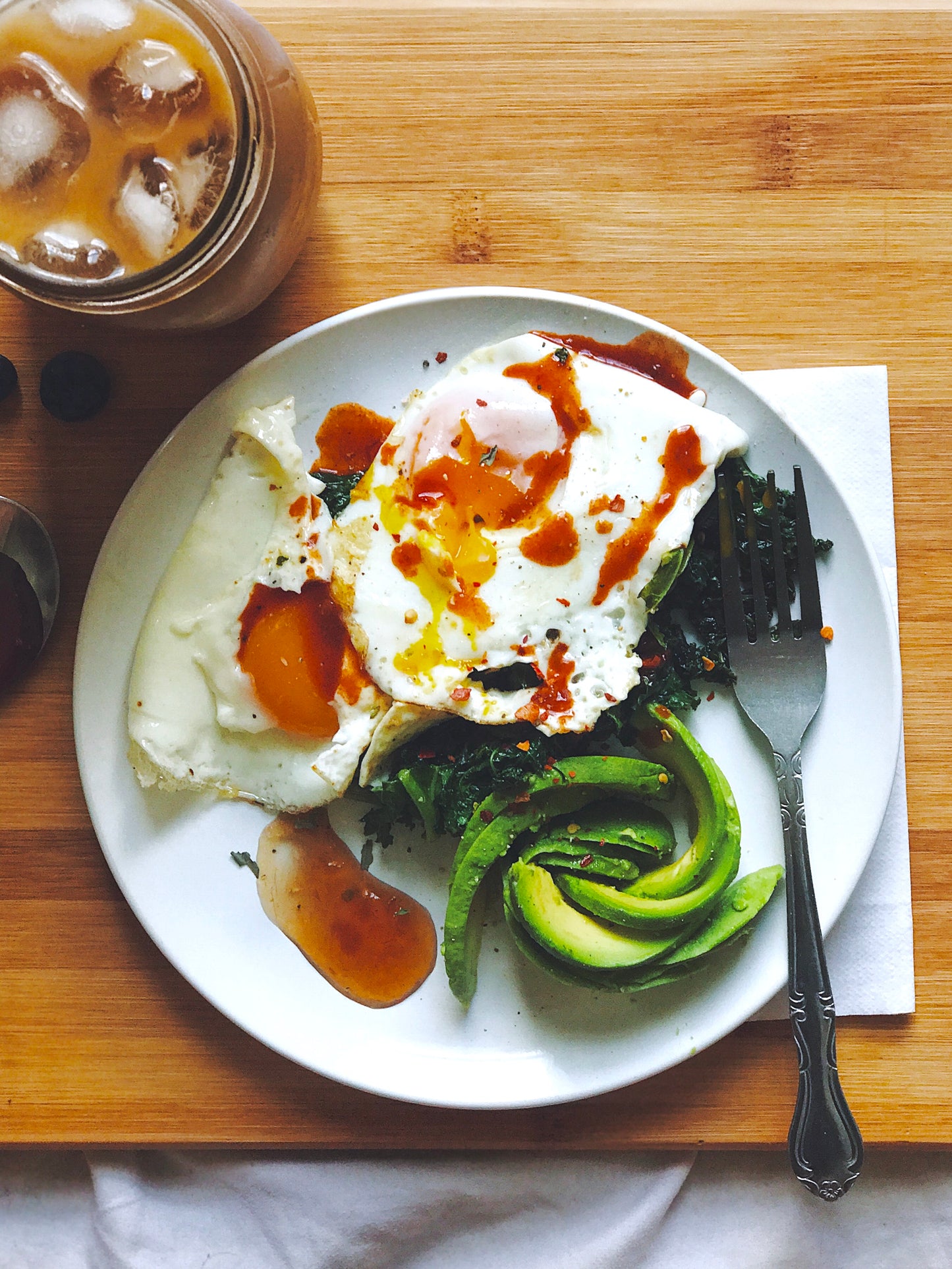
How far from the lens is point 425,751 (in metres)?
2.72

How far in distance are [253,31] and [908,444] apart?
2.04m

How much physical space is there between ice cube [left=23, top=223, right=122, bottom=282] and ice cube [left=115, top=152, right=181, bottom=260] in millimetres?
83

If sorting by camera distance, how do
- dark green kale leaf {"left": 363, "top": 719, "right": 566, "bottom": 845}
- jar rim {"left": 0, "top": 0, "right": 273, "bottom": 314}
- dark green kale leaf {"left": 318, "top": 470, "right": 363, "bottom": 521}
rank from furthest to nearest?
1. dark green kale leaf {"left": 318, "top": 470, "right": 363, "bottom": 521}
2. dark green kale leaf {"left": 363, "top": 719, "right": 566, "bottom": 845}
3. jar rim {"left": 0, "top": 0, "right": 273, "bottom": 314}

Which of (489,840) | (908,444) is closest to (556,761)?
(489,840)

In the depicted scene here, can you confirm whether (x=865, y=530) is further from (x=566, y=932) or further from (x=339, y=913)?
(x=339, y=913)

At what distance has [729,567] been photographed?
2666mm

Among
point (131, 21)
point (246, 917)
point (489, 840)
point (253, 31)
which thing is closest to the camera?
point (131, 21)

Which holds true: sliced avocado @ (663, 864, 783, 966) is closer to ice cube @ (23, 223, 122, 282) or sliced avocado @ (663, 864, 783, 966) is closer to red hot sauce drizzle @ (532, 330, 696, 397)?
red hot sauce drizzle @ (532, 330, 696, 397)

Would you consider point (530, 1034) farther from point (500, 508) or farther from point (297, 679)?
point (500, 508)

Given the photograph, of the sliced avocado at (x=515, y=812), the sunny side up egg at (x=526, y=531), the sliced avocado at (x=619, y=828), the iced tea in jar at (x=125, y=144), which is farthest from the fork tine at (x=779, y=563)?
the iced tea in jar at (x=125, y=144)

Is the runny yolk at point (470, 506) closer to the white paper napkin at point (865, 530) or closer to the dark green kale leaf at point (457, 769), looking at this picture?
the dark green kale leaf at point (457, 769)

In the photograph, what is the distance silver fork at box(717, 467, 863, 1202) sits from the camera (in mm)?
2617

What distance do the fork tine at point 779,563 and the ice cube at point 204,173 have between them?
5.10 feet

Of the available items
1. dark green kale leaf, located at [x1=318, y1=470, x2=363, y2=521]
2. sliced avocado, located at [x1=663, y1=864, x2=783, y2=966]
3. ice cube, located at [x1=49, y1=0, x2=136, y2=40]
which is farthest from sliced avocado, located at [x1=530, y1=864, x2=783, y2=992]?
ice cube, located at [x1=49, y1=0, x2=136, y2=40]
